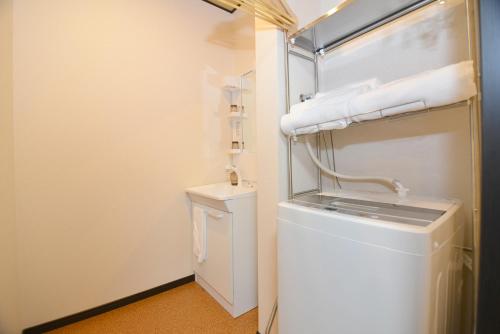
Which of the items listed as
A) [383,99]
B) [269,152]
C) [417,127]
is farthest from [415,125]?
[269,152]

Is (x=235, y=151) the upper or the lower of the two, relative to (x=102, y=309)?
upper

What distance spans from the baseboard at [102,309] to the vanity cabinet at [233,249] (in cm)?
43

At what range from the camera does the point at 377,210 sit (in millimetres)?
822

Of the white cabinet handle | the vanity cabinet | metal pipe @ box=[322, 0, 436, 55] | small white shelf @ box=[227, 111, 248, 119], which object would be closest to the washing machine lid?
the vanity cabinet

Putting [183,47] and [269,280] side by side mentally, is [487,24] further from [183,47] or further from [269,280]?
[183,47]

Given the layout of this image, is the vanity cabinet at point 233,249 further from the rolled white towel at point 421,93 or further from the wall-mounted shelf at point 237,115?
the rolled white towel at point 421,93

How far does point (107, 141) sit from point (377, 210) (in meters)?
1.86

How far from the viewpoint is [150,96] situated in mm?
1843

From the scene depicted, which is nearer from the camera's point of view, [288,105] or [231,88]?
[288,105]

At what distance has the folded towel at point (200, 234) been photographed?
5.96ft

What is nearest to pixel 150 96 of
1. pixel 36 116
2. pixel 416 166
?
pixel 36 116

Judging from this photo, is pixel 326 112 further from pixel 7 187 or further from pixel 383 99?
pixel 7 187

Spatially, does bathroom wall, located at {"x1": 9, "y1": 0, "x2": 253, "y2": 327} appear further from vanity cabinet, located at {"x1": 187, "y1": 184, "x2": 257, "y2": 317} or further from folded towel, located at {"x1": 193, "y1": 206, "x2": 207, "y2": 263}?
vanity cabinet, located at {"x1": 187, "y1": 184, "x2": 257, "y2": 317}

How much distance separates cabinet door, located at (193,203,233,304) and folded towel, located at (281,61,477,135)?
89 cm
